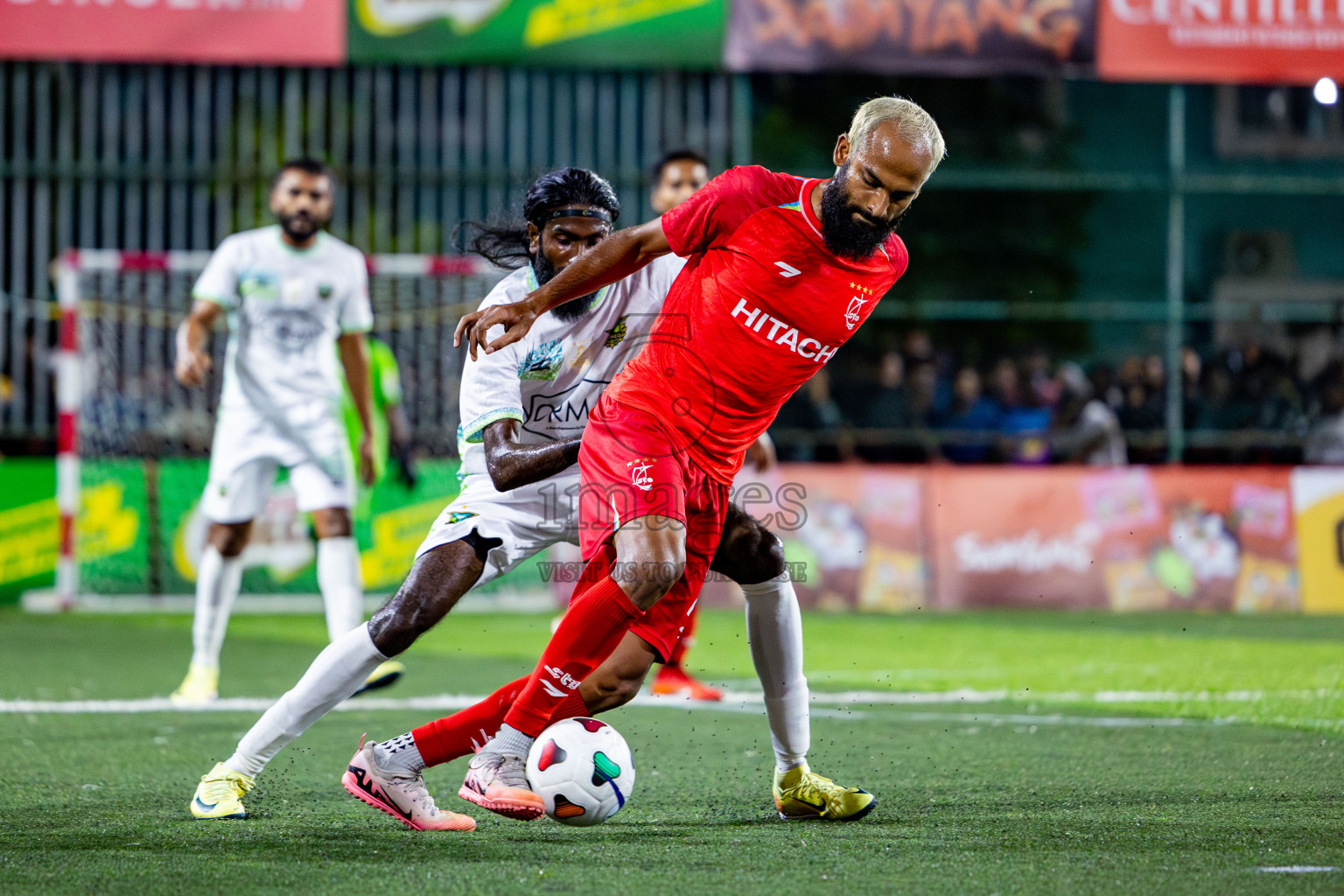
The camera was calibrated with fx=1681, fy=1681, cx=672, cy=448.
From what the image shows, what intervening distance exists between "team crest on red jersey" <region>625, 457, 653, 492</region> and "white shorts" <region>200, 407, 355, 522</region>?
3.56 meters

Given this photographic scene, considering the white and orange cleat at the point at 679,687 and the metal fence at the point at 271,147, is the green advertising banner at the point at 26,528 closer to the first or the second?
the metal fence at the point at 271,147

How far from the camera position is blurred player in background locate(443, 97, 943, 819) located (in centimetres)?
418

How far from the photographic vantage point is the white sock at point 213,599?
7.41 meters

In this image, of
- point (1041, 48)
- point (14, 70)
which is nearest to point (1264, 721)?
point (1041, 48)

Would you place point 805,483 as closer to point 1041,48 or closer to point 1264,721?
point 1041,48

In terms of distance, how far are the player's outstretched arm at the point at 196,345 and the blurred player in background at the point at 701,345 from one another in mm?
3104

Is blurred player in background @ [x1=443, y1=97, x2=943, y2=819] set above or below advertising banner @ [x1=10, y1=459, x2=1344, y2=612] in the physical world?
above

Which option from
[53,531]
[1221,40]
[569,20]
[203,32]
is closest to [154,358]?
[53,531]

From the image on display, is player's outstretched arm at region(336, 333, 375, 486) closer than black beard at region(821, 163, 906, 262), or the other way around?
black beard at region(821, 163, 906, 262)

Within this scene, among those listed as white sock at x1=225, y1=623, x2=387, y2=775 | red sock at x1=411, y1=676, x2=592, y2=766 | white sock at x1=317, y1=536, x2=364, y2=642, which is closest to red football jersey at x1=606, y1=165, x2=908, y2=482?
red sock at x1=411, y1=676, x2=592, y2=766

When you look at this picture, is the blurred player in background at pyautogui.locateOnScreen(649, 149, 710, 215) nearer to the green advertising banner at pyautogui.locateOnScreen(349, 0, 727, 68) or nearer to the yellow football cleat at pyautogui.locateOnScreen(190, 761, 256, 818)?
the yellow football cleat at pyautogui.locateOnScreen(190, 761, 256, 818)

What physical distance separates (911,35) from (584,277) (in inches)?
362

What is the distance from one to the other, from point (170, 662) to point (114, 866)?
5265 mm

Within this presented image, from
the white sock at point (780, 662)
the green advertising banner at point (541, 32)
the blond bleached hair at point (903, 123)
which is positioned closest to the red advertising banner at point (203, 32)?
the green advertising banner at point (541, 32)
